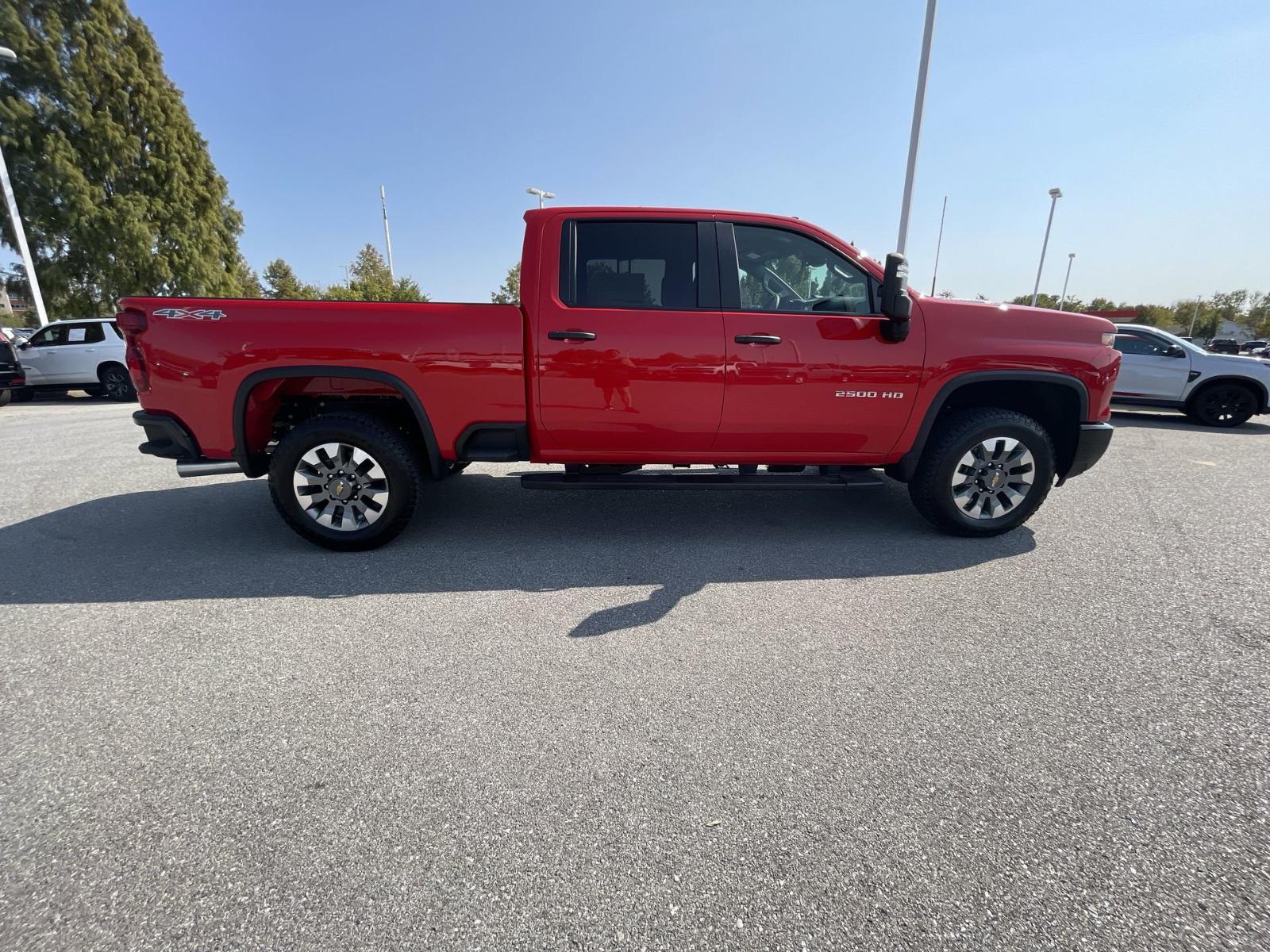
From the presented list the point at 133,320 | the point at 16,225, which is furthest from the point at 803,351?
the point at 16,225

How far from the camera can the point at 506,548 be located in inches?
149

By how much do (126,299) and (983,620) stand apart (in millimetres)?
5221

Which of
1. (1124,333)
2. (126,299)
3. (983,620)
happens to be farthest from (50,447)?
(1124,333)

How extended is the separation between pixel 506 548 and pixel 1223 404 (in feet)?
37.6

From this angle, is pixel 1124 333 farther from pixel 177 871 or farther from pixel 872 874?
pixel 177 871

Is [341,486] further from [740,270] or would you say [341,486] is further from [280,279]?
[280,279]

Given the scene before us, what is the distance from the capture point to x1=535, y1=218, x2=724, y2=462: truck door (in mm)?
3467

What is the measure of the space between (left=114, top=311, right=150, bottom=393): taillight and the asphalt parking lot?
3.71ft

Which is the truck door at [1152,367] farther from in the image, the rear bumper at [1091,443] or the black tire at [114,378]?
the black tire at [114,378]

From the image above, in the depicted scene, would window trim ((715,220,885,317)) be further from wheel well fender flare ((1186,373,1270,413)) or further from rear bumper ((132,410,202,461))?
wheel well fender flare ((1186,373,1270,413))

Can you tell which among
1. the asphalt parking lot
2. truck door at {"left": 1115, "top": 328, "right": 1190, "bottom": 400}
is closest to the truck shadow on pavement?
the asphalt parking lot

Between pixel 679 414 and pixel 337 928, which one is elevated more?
pixel 679 414

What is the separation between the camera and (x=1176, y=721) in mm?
2203

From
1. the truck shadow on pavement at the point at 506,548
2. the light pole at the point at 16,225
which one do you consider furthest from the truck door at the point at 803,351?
the light pole at the point at 16,225
